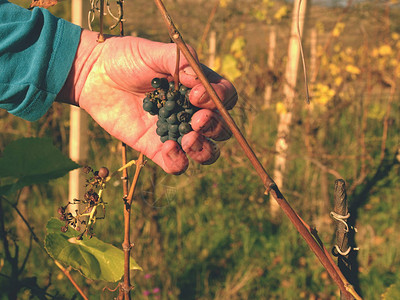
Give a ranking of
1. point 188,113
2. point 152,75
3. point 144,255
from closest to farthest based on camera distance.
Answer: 1. point 188,113
2. point 152,75
3. point 144,255

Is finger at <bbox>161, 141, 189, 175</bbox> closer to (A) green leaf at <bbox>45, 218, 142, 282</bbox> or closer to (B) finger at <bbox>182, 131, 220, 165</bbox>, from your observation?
(B) finger at <bbox>182, 131, 220, 165</bbox>

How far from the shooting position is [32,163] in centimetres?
128

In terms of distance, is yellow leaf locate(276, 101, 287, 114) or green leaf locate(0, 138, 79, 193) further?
yellow leaf locate(276, 101, 287, 114)

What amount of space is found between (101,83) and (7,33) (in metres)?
0.31

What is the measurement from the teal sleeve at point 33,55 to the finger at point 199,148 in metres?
0.54

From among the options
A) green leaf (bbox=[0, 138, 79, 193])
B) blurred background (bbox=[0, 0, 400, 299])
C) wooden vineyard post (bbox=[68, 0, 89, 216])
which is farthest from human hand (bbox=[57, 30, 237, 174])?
wooden vineyard post (bbox=[68, 0, 89, 216])

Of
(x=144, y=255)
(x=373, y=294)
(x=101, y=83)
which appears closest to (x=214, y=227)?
(x=144, y=255)

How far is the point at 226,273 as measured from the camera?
272 centimetres

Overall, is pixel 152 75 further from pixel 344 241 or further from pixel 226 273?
pixel 226 273

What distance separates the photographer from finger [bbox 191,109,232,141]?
0.94 m

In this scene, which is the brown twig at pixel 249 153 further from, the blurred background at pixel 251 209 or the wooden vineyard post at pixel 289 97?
the wooden vineyard post at pixel 289 97

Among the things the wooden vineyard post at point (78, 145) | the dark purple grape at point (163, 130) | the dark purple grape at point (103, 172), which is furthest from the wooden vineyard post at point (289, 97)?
the dark purple grape at point (103, 172)

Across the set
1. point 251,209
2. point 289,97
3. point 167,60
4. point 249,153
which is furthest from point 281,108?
point 249,153

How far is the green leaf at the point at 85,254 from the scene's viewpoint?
92 cm
